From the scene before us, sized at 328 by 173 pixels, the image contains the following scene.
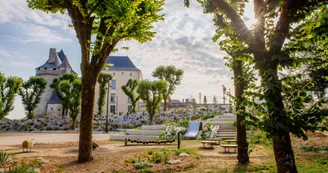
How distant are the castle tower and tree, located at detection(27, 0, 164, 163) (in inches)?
1676

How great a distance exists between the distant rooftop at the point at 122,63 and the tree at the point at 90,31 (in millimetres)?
45212

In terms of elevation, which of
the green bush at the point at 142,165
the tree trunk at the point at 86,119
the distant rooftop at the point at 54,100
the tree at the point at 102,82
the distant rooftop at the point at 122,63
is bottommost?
the green bush at the point at 142,165

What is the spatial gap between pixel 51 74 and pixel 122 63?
55.5ft

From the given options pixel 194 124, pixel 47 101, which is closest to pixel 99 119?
pixel 194 124

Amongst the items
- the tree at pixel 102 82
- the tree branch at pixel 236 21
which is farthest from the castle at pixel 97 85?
the tree branch at pixel 236 21

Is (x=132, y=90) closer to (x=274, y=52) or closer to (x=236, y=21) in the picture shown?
(x=236, y=21)

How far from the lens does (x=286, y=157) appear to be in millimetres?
4199

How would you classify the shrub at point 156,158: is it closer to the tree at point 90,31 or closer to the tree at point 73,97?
the tree at point 90,31

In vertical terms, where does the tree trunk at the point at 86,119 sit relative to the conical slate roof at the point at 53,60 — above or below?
below

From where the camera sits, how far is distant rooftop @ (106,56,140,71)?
55.0 metres

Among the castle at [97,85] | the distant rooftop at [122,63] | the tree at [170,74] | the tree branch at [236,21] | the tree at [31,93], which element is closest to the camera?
the tree branch at [236,21]

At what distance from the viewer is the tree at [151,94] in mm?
29016

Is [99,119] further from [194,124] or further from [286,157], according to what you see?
[286,157]

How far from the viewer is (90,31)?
379 inches
